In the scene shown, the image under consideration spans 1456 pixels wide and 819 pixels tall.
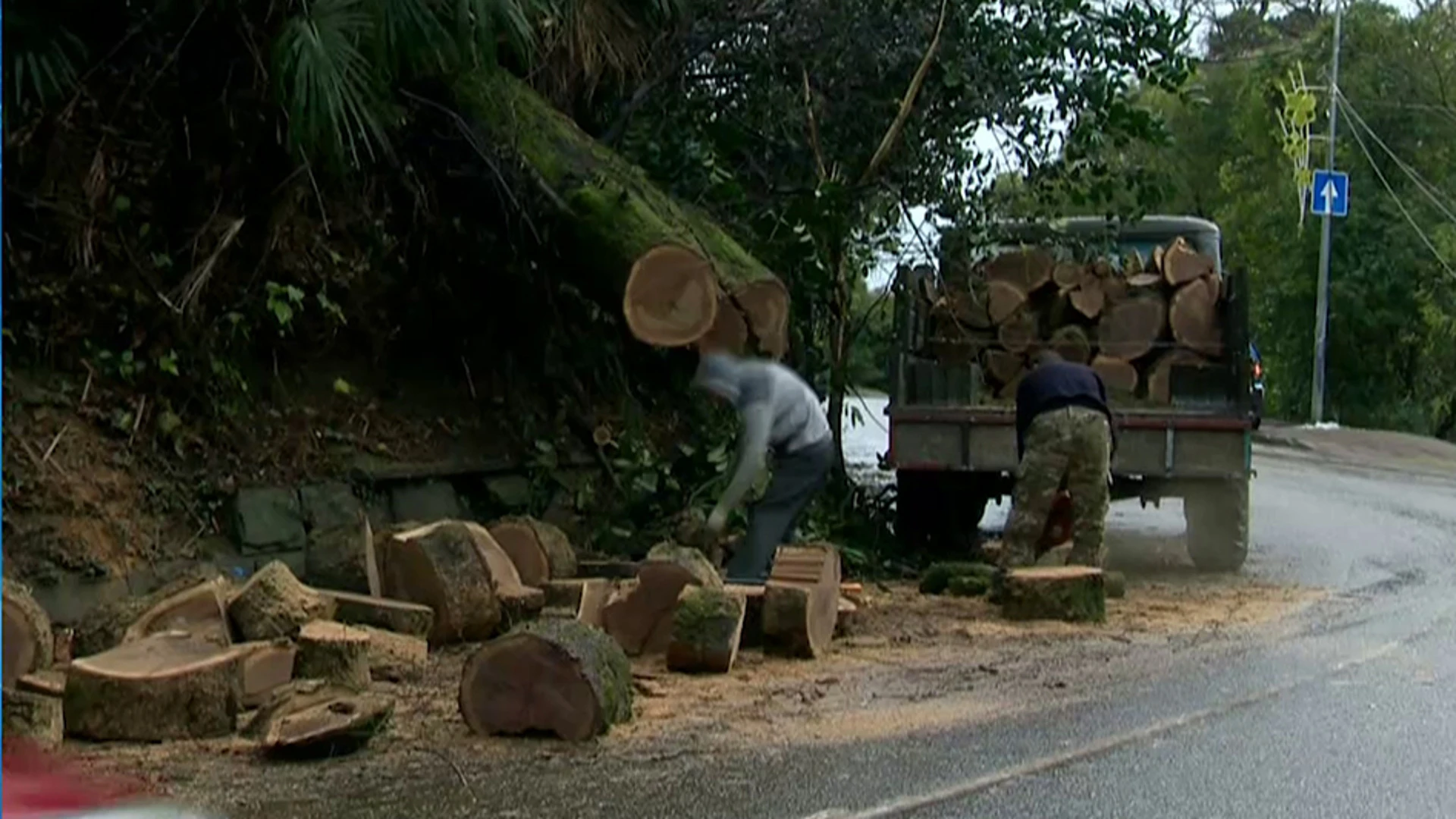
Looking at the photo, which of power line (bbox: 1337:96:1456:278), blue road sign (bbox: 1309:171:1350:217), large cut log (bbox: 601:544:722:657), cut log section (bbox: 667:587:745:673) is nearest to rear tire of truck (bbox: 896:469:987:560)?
large cut log (bbox: 601:544:722:657)

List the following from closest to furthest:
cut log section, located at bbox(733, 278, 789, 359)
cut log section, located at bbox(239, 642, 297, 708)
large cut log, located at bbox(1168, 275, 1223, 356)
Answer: cut log section, located at bbox(239, 642, 297, 708)
cut log section, located at bbox(733, 278, 789, 359)
large cut log, located at bbox(1168, 275, 1223, 356)

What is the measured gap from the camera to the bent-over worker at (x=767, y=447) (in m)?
8.59

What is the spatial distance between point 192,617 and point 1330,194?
79.9 feet

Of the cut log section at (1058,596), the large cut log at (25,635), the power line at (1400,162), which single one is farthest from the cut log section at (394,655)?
the power line at (1400,162)

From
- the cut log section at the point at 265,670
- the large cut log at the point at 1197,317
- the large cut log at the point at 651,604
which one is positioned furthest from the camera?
the large cut log at the point at 1197,317

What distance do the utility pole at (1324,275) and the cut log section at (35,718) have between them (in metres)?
25.3

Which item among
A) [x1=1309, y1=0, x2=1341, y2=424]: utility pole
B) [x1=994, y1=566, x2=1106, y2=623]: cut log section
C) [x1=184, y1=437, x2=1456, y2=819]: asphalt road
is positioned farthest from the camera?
[x1=1309, y1=0, x2=1341, y2=424]: utility pole

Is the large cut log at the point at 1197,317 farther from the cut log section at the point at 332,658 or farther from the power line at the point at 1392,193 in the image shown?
the power line at the point at 1392,193

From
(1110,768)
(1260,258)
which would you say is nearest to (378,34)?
(1110,768)

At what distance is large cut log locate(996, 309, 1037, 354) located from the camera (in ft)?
39.0

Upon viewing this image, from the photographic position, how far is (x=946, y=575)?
9.91 metres

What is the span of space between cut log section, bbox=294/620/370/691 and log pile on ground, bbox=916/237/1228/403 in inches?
235

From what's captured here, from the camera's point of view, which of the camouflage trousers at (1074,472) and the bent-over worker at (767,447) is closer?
the bent-over worker at (767,447)

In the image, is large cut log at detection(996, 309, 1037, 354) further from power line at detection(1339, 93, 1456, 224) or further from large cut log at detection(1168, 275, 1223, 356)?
power line at detection(1339, 93, 1456, 224)
